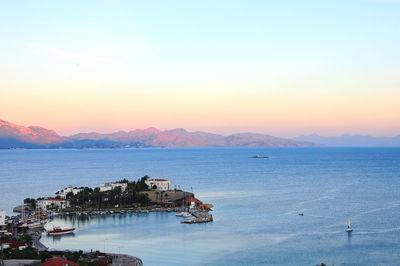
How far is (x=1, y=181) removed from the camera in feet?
219

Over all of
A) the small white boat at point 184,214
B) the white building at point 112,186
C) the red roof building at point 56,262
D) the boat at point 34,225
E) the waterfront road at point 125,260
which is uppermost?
the white building at point 112,186

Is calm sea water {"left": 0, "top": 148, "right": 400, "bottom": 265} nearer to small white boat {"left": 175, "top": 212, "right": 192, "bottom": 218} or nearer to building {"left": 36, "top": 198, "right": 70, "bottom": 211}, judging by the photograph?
small white boat {"left": 175, "top": 212, "right": 192, "bottom": 218}

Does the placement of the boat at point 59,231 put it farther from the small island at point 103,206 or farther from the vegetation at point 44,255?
the vegetation at point 44,255

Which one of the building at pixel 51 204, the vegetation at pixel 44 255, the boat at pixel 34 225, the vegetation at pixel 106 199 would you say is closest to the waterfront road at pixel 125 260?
the vegetation at pixel 44 255

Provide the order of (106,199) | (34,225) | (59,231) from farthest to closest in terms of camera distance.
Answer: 1. (106,199)
2. (34,225)
3. (59,231)

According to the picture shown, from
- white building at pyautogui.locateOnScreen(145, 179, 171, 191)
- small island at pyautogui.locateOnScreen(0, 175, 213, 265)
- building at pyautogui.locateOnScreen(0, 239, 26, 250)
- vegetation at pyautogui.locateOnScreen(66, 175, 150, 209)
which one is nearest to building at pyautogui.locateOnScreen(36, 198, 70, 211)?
small island at pyautogui.locateOnScreen(0, 175, 213, 265)

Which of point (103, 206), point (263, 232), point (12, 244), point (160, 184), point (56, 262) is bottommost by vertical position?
point (103, 206)

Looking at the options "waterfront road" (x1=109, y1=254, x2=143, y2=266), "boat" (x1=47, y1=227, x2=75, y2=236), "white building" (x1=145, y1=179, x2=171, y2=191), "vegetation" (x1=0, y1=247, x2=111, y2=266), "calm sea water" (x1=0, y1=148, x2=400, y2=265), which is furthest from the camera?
"white building" (x1=145, y1=179, x2=171, y2=191)

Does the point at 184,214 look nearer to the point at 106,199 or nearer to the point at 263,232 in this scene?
the point at 263,232

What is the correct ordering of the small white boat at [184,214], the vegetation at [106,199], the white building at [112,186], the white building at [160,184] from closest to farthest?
the small white boat at [184,214] → the vegetation at [106,199] → the white building at [112,186] → the white building at [160,184]

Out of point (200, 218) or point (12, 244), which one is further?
point (200, 218)

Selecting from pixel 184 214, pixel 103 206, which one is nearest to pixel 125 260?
pixel 184 214

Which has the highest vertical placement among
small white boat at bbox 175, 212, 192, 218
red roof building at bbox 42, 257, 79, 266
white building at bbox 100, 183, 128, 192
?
white building at bbox 100, 183, 128, 192

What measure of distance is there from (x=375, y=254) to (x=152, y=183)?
30814 millimetres
